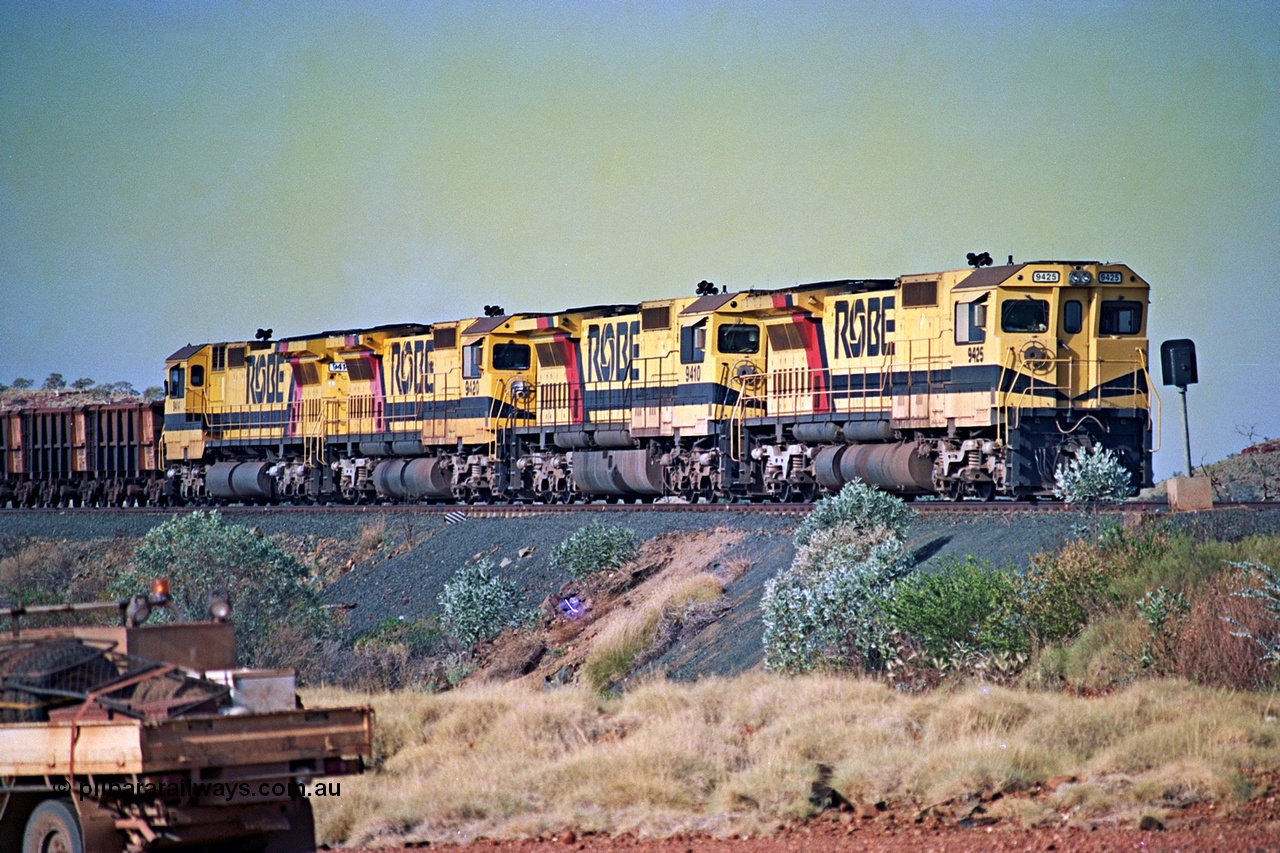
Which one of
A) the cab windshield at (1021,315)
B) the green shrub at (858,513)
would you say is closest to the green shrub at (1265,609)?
the green shrub at (858,513)

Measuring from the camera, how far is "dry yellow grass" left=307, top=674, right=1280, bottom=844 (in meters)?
11.5

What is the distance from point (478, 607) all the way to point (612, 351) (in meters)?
8.39

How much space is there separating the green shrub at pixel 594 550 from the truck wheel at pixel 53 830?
1751 cm

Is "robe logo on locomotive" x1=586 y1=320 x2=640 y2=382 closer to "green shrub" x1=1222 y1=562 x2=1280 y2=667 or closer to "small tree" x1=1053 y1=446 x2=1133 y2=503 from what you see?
"small tree" x1=1053 y1=446 x2=1133 y2=503

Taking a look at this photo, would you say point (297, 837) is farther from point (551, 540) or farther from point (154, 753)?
point (551, 540)

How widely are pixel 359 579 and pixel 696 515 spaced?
807 centimetres

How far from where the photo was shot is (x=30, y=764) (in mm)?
8609

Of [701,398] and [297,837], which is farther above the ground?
[701,398]

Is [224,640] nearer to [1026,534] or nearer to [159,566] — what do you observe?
[1026,534]

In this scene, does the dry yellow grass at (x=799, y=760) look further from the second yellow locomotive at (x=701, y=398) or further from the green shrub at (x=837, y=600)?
the second yellow locomotive at (x=701, y=398)

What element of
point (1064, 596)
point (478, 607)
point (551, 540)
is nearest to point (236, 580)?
point (478, 607)

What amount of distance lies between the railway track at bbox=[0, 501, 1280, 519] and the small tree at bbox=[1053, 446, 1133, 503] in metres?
0.19

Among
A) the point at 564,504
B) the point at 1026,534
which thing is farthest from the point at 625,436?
the point at 1026,534

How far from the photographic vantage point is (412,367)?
123ft
